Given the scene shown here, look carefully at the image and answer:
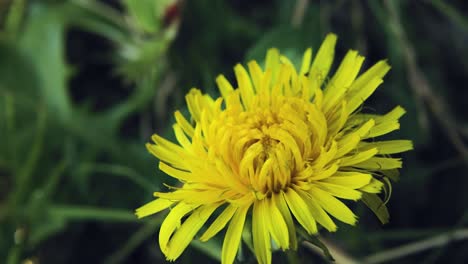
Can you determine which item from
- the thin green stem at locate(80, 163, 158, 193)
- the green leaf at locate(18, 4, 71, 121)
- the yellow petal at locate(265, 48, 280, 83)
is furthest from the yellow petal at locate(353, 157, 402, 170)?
the green leaf at locate(18, 4, 71, 121)

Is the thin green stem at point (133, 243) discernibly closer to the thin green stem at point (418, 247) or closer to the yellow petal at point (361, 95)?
the thin green stem at point (418, 247)

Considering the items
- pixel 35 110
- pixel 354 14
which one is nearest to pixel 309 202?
pixel 354 14

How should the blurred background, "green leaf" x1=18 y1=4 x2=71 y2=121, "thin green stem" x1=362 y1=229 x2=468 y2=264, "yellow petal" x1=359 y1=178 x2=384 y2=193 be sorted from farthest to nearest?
"green leaf" x1=18 y1=4 x2=71 y2=121 → the blurred background → "thin green stem" x1=362 y1=229 x2=468 y2=264 → "yellow petal" x1=359 y1=178 x2=384 y2=193

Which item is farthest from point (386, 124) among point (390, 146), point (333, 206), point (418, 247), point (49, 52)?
point (49, 52)

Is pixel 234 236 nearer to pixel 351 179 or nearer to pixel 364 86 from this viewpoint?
pixel 351 179

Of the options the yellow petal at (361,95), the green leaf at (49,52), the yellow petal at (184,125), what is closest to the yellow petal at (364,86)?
the yellow petal at (361,95)

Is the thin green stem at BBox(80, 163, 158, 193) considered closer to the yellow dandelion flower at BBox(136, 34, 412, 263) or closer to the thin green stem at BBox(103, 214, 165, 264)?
the thin green stem at BBox(103, 214, 165, 264)

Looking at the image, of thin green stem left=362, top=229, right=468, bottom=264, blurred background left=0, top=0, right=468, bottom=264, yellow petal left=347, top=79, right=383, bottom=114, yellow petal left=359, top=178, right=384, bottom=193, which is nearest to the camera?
yellow petal left=359, top=178, right=384, bottom=193

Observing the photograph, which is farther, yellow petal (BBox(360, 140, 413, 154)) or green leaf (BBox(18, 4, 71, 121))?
green leaf (BBox(18, 4, 71, 121))
